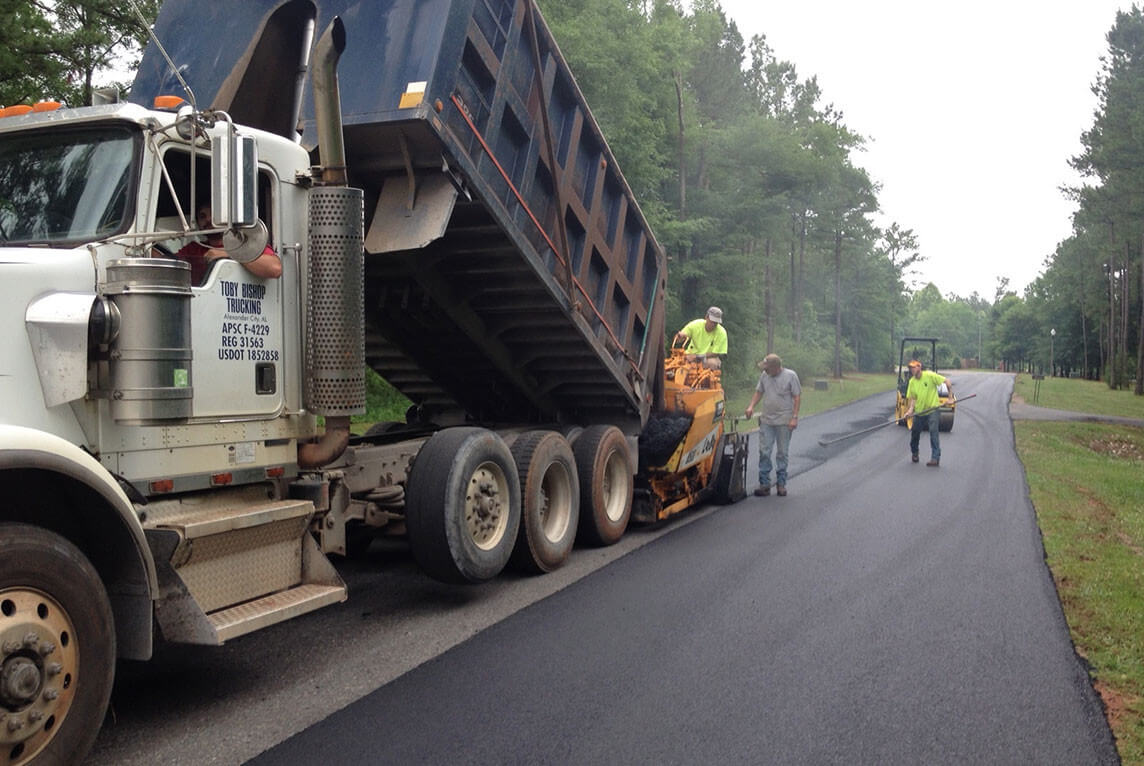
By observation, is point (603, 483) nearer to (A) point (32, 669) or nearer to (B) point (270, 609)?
(B) point (270, 609)

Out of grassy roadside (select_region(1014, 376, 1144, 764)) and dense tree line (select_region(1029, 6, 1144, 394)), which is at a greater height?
dense tree line (select_region(1029, 6, 1144, 394))

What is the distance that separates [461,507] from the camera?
6.01 metres

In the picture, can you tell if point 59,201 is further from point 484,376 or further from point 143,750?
point 484,376

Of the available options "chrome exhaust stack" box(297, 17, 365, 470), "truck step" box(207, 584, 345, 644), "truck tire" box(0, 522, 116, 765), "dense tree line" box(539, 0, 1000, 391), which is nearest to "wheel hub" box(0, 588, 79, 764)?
"truck tire" box(0, 522, 116, 765)

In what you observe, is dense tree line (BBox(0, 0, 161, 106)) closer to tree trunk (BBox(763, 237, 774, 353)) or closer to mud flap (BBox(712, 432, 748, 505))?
mud flap (BBox(712, 432, 748, 505))

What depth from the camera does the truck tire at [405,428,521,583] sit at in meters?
5.89

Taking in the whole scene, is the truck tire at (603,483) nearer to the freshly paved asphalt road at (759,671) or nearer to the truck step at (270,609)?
the freshly paved asphalt road at (759,671)

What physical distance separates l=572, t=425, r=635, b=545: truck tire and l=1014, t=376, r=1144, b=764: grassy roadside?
3.47 m

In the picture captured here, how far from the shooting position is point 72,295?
12.6ft

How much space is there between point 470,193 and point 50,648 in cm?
353

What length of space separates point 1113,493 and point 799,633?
9.24 metres

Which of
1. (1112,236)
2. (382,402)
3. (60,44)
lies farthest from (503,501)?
(1112,236)

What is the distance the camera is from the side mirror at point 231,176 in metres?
Result: 3.96

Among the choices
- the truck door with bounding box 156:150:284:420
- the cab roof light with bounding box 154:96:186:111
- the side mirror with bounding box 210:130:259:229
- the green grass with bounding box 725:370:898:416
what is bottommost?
the green grass with bounding box 725:370:898:416
